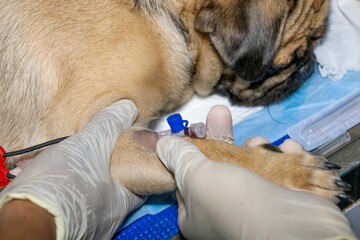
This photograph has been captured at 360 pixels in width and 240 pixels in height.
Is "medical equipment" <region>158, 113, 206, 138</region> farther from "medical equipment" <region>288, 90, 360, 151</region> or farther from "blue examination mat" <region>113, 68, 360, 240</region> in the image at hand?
"medical equipment" <region>288, 90, 360, 151</region>

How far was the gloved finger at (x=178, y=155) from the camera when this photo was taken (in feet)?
7.18

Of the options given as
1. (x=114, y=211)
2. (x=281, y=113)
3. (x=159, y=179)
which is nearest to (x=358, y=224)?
(x=281, y=113)

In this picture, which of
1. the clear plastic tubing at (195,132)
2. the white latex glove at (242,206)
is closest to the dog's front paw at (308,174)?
the white latex glove at (242,206)

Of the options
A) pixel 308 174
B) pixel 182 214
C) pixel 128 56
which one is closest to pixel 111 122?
pixel 128 56

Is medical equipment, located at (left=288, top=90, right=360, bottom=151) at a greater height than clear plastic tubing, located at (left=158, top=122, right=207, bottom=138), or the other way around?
clear plastic tubing, located at (left=158, top=122, right=207, bottom=138)

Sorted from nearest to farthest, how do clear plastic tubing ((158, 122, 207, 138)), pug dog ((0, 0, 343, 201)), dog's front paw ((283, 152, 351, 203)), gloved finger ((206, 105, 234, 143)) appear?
dog's front paw ((283, 152, 351, 203)), pug dog ((0, 0, 343, 201)), clear plastic tubing ((158, 122, 207, 138)), gloved finger ((206, 105, 234, 143))

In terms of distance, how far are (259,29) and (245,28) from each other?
0.06 meters

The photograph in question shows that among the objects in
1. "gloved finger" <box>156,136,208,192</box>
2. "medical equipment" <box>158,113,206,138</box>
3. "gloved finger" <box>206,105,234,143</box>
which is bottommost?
"gloved finger" <box>206,105,234,143</box>

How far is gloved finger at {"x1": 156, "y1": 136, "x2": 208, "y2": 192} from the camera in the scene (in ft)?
7.18

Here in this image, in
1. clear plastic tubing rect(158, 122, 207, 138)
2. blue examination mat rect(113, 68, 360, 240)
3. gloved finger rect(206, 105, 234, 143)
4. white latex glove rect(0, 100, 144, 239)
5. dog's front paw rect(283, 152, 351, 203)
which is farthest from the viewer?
blue examination mat rect(113, 68, 360, 240)

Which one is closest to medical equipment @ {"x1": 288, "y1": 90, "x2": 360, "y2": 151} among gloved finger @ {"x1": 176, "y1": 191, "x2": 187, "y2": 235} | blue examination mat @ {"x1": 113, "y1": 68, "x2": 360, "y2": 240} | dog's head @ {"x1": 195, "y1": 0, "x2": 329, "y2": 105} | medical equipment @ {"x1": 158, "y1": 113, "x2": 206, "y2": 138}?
blue examination mat @ {"x1": 113, "y1": 68, "x2": 360, "y2": 240}

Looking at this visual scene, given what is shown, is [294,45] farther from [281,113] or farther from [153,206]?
[153,206]

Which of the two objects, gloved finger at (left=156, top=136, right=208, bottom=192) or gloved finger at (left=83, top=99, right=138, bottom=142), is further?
gloved finger at (left=83, top=99, right=138, bottom=142)

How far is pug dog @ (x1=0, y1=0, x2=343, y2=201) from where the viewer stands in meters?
2.29
